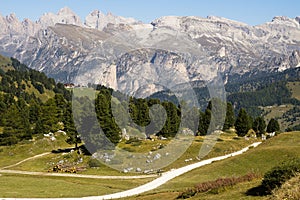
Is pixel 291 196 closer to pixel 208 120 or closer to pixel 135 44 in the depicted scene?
pixel 135 44

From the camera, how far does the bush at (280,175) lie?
31.1 metres

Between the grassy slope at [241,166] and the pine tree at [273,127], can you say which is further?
the pine tree at [273,127]

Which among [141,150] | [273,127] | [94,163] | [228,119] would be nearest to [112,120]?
[141,150]

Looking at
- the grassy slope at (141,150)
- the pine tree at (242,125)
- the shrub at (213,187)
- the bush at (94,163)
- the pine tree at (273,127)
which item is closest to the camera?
the shrub at (213,187)

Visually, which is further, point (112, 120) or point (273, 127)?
point (273, 127)

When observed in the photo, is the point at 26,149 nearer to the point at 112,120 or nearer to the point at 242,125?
the point at 112,120

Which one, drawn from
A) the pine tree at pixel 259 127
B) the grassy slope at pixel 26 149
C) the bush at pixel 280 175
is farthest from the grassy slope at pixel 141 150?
the bush at pixel 280 175

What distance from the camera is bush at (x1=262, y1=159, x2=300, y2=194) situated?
31.1 m

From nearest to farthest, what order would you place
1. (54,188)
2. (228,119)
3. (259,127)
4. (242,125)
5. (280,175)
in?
1. (280,175)
2. (54,188)
3. (242,125)
4. (259,127)
5. (228,119)

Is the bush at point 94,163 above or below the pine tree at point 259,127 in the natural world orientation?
below

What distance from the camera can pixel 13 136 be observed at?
116 meters

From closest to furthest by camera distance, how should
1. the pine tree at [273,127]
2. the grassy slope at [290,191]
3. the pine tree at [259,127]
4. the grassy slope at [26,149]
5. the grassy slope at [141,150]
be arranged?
the grassy slope at [290,191] → the grassy slope at [141,150] → the grassy slope at [26,149] → the pine tree at [259,127] → the pine tree at [273,127]

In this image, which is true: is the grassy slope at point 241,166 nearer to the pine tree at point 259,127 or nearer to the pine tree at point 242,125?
the pine tree at point 242,125

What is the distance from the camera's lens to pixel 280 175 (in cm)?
3144
